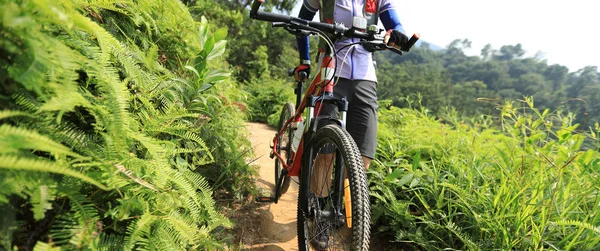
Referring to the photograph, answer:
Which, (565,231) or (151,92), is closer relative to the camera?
(151,92)

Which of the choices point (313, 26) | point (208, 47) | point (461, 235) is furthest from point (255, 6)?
point (461, 235)

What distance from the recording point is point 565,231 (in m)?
1.88

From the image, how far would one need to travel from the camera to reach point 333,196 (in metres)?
1.75

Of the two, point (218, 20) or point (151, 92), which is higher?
point (218, 20)

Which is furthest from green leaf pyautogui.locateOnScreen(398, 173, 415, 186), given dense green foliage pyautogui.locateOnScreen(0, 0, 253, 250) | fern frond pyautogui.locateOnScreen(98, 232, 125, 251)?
fern frond pyautogui.locateOnScreen(98, 232, 125, 251)

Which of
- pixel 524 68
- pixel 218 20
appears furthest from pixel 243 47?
pixel 524 68

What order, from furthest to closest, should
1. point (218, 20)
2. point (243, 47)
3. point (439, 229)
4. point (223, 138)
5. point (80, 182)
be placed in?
point (243, 47) → point (218, 20) → point (223, 138) → point (439, 229) → point (80, 182)

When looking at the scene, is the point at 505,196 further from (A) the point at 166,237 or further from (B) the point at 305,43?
(A) the point at 166,237

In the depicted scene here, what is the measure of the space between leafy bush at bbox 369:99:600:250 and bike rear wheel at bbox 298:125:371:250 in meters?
0.67

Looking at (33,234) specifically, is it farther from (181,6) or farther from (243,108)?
(243,108)

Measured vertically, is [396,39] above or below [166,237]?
above

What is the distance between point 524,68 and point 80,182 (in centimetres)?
10623

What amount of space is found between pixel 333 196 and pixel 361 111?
761 millimetres

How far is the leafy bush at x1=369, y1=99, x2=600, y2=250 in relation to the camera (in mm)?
1868
